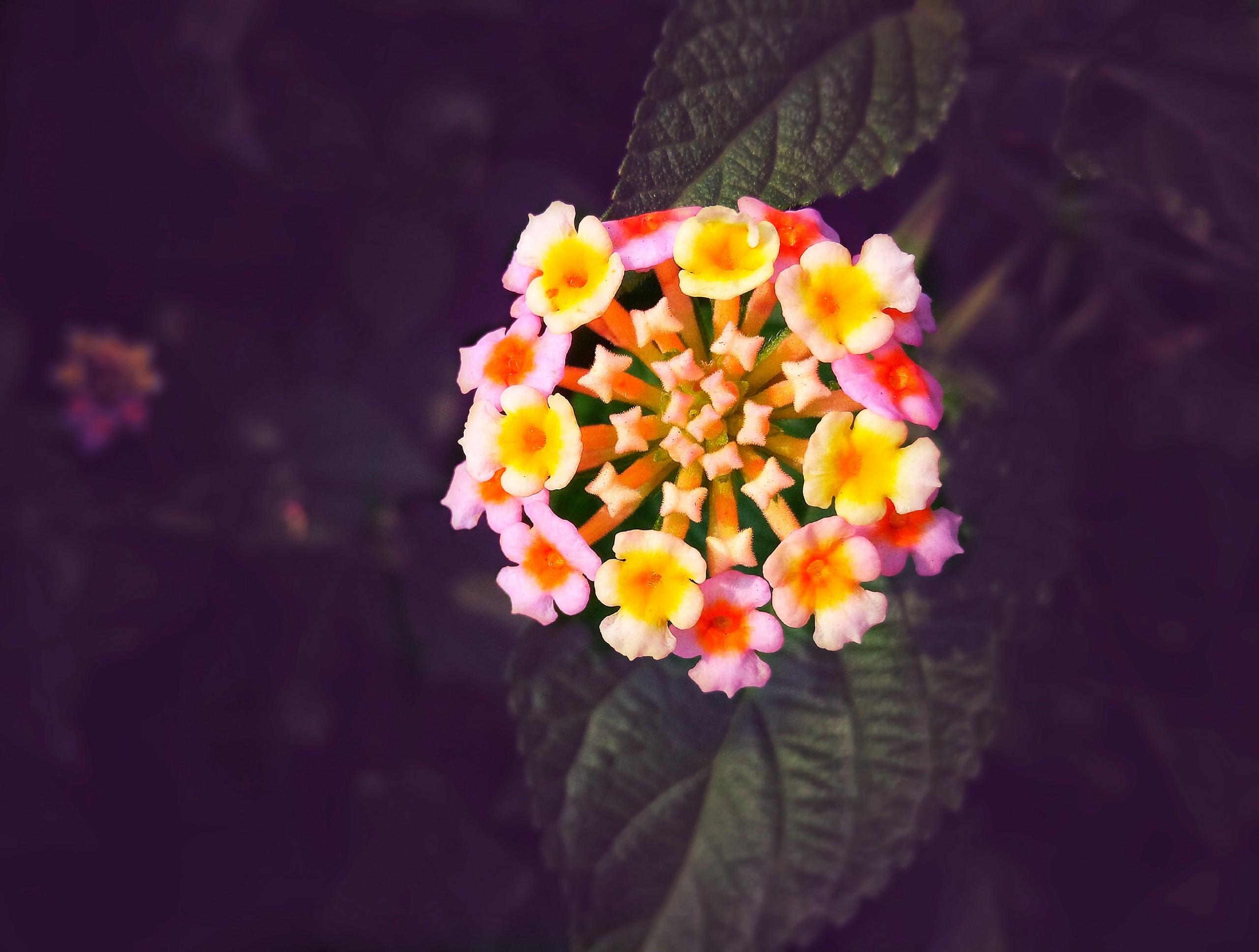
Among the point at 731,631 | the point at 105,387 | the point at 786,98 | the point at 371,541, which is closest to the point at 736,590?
the point at 731,631

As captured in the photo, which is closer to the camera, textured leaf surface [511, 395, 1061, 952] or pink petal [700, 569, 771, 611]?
pink petal [700, 569, 771, 611]

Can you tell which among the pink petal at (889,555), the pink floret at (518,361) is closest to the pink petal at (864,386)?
the pink petal at (889,555)

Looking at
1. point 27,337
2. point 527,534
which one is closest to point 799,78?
point 527,534

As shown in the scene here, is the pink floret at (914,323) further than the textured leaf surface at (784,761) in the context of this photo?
No

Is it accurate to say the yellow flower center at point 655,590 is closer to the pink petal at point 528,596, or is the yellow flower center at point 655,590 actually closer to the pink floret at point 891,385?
the pink petal at point 528,596

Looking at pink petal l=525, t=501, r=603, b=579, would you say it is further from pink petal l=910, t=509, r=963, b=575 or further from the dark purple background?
the dark purple background

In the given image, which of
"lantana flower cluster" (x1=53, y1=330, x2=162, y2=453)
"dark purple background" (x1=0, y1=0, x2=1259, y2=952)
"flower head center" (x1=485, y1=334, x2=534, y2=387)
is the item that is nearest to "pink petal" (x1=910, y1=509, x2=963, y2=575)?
"flower head center" (x1=485, y1=334, x2=534, y2=387)
